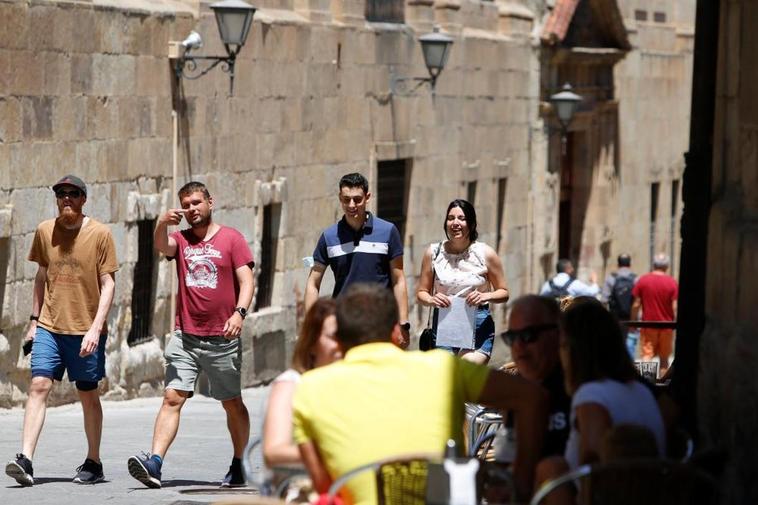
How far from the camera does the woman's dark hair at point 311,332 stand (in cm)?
666

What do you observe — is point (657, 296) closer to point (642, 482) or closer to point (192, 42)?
point (192, 42)

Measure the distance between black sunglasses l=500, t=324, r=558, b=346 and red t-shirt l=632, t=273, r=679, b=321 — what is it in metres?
13.0

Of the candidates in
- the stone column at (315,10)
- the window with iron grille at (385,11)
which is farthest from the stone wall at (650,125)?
the stone column at (315,10)

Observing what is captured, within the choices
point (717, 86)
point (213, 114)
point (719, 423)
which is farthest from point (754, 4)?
point (213, 114)

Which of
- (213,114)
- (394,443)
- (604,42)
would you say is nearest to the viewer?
(394,443)

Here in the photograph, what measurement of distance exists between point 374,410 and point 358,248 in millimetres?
4794

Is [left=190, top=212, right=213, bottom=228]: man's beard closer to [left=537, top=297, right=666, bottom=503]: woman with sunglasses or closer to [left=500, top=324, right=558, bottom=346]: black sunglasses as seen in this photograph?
[left=500, top=324, right=558, bottom=346]: black sunglasses

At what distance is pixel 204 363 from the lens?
10.4 metres

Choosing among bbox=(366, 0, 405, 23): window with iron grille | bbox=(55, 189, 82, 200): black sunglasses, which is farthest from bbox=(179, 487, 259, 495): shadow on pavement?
bbox=(366, 0, 405, 23): window with iron grille

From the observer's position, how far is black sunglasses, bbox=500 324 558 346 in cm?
662


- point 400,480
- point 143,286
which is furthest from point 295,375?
point 143,286

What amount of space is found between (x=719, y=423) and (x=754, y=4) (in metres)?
1.58

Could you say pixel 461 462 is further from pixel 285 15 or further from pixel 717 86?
pixel 285 15

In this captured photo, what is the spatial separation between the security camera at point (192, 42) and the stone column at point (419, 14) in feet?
20.9
